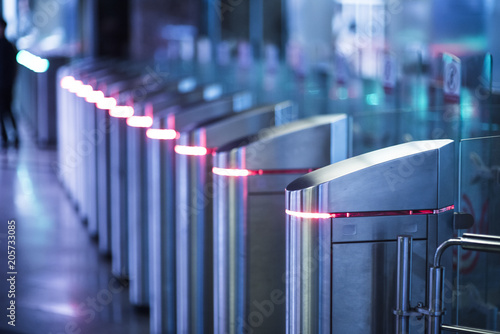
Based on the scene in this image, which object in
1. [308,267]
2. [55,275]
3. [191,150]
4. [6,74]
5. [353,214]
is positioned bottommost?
[55,275]

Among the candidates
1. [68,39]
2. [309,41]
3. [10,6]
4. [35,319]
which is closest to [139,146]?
[35,319]

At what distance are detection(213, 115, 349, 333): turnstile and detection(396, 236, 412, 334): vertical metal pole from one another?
655 millimetres

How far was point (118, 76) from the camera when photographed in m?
5.23

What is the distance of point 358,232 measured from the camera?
1.90 metres

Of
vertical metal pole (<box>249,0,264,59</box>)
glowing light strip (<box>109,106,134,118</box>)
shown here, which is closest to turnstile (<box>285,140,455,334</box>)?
glowing light strip (<box>109,106,134,118</box>)

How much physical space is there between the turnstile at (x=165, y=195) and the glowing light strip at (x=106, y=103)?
112 cm

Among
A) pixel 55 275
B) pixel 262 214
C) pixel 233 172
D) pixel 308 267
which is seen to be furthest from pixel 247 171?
pixel 55 275

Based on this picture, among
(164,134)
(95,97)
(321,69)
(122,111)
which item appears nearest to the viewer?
(164,134)

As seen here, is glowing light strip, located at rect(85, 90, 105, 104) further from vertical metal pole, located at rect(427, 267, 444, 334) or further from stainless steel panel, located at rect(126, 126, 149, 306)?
vertical metal pole, located at rect(427, 267, 444, 334)

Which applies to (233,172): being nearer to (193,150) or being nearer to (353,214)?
(193,150)

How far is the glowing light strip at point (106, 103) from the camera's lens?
4.33 m

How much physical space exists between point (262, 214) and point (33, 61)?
26.5ft

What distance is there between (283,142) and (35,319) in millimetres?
1480

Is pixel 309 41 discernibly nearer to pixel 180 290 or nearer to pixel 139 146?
pixel 139 146
